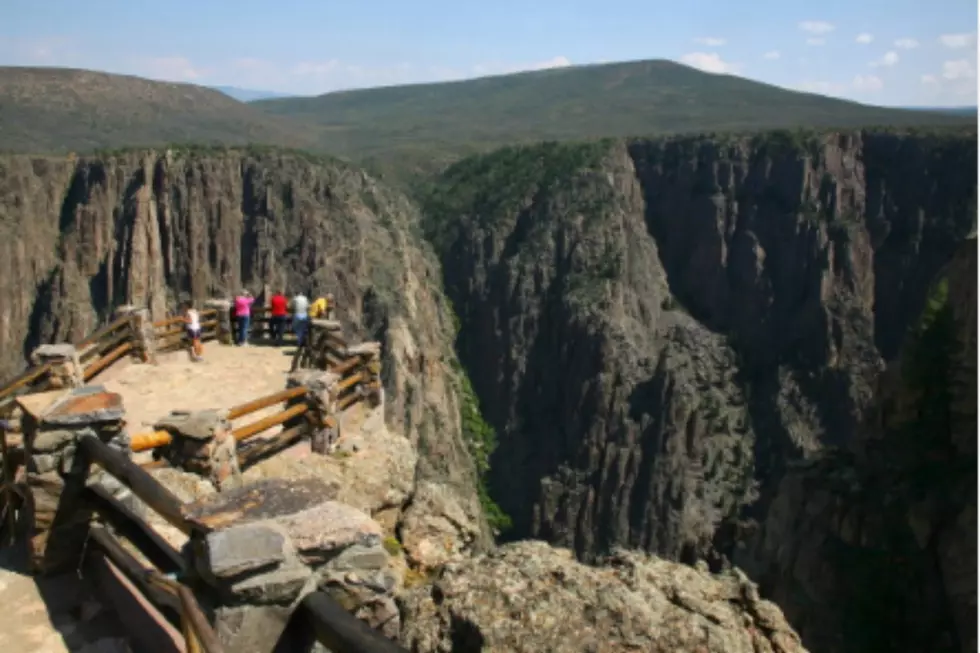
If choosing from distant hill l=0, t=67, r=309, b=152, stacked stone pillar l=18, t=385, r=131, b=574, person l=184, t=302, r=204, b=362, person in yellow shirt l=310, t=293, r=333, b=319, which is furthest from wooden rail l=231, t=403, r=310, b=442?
distant hill l=0, t=67, r=309, b=152

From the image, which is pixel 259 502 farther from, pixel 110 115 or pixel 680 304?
pixel 110 115

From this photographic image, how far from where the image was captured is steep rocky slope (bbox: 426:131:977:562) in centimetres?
6359

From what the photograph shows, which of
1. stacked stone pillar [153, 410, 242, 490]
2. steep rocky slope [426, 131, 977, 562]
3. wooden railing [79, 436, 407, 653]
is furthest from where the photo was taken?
steep rocky slope [426, 131, 977, 562]

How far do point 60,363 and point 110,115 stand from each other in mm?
107164

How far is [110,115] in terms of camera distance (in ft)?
357

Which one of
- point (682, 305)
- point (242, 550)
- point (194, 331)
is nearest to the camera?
point (242, 550)

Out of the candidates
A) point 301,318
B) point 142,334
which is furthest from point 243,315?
point 142,334

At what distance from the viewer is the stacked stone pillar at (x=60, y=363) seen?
13.4 m

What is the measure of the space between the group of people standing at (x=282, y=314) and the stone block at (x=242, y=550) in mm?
14567

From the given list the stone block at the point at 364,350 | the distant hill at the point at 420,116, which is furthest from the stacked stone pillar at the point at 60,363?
the distant hill at the point at 420,116

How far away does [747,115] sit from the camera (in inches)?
5187

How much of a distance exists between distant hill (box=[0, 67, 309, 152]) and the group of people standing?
73546 millimetres

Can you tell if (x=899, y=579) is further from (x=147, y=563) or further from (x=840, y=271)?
(x=840, y=271)

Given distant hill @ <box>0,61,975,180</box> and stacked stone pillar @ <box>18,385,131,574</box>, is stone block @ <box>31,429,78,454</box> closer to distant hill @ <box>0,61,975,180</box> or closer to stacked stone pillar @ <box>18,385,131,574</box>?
stacked stone pillar @ <box>18,385,131,574</box>
